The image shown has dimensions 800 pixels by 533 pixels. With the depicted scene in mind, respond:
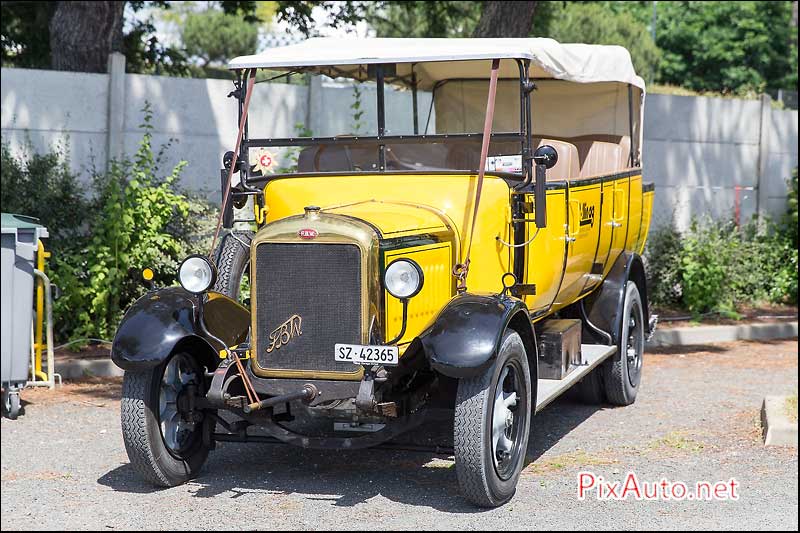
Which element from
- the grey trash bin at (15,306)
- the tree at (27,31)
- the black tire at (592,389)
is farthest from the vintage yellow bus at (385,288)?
the tree at (27,31)

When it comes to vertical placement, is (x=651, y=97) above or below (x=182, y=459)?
above

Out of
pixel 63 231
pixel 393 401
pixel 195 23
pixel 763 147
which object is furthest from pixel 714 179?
pixel 195 23

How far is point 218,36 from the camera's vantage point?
44.1 m

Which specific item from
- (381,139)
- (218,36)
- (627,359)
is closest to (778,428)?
(627,359)

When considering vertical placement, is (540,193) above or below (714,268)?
above

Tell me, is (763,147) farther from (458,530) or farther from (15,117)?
(458,530)

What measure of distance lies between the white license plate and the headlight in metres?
0.81

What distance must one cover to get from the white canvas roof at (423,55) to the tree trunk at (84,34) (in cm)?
573

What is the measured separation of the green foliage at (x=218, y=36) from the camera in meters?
43.8

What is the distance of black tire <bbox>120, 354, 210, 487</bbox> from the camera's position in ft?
19.6

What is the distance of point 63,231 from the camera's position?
10.2 meters

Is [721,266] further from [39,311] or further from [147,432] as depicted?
[147,432]

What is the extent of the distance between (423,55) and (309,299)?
66.5 inches

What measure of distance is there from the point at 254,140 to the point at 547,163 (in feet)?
6.10
